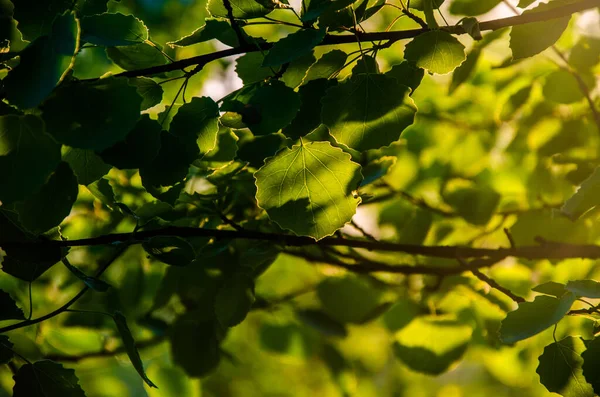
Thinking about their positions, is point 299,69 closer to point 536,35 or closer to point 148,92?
point 148,92

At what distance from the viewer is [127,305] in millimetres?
1813

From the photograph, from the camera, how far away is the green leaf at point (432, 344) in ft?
5.54

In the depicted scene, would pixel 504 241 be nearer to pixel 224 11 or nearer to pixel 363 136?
pixel 363 136

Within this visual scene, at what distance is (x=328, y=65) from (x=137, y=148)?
337 mm

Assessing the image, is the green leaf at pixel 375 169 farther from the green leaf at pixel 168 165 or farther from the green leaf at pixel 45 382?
the green leaf at pixel 45 382

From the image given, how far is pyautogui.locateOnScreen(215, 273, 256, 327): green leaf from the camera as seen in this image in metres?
1.37

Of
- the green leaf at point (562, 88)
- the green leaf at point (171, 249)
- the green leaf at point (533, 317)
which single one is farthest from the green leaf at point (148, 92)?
the green leaf at point (562, 88)

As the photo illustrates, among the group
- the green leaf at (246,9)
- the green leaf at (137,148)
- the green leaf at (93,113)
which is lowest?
the green leaf at (137,148)

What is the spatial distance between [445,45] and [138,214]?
66 cm

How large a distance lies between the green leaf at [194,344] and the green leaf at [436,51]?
98 centimetres

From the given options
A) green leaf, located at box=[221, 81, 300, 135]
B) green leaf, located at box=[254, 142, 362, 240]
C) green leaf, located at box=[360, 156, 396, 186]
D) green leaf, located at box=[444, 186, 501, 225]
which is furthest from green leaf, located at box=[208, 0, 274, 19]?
green leaf, located at box=[444, 186, 501, 225]

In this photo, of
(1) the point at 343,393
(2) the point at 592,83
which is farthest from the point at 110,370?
(2) the point at 592,83

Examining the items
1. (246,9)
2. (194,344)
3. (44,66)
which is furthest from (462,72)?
(44,66)

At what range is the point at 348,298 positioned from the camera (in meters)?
1.87
